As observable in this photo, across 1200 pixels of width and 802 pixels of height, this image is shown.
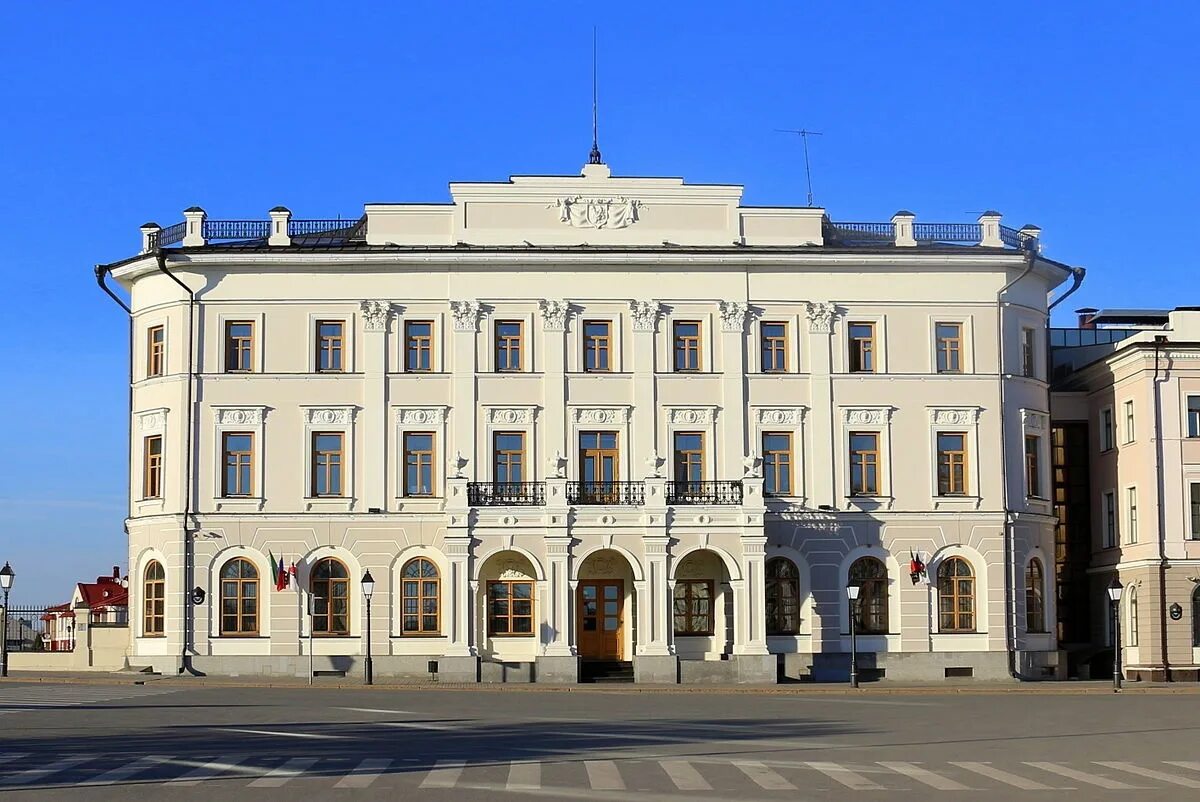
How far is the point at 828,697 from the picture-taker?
42781 millimetres

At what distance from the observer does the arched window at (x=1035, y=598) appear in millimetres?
54969

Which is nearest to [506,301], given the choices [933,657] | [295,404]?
[295,404]

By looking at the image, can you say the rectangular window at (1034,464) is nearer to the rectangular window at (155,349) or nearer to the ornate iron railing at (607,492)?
the ornate iron railing at (607,492)

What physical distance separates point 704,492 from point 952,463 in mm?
8373

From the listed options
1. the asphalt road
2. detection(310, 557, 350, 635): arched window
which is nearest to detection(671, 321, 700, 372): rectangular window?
detection(310, 557, 350, 635): arched window

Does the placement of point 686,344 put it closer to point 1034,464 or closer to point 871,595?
point 871,595

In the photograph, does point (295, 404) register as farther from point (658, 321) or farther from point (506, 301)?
point (658, 321)

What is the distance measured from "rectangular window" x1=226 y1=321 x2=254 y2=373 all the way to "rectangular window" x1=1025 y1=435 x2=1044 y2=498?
84.1 feet

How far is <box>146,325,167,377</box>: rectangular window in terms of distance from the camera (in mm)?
54688

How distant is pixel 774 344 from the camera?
5462 cm

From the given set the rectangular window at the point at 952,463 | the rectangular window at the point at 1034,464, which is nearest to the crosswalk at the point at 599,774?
the rectangular window at the point at 952,463

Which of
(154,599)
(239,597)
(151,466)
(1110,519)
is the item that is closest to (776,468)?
(1110,519)

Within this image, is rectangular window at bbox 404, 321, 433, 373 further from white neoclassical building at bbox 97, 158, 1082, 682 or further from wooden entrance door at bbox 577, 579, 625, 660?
wooden entrance door at bbox 577, 579, 625, 660

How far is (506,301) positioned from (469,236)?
2401mm
